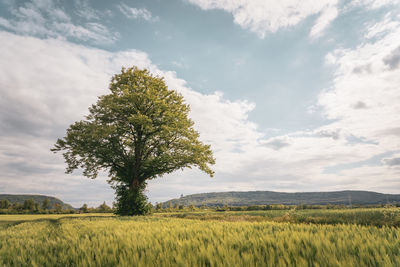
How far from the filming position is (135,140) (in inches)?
1000

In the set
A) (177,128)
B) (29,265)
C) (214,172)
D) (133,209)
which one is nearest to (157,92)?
(177,128)

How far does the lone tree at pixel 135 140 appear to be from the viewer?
23766mm

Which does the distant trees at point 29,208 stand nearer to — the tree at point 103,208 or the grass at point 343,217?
the tree at point 103,208

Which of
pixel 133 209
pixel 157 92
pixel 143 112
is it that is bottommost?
→ pixel 133 209

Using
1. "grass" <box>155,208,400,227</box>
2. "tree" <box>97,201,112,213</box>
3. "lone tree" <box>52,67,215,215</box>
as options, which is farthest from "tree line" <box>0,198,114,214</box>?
"grass" <box>155,208,400,227</box>

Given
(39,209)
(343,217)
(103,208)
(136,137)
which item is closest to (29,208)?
(39,209)

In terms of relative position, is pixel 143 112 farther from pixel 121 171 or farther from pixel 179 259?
pixel 179 259

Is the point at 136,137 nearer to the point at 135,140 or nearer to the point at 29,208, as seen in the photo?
the point at 135,140

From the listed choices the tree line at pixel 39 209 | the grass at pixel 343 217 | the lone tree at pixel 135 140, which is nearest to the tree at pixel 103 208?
the tree line at pixel 39 209

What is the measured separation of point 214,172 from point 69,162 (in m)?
17.2

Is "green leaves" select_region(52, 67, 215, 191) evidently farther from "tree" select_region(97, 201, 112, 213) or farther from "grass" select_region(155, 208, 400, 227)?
"tree" select_region(97, 201, 112, 213)

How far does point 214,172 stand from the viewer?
26312 mm

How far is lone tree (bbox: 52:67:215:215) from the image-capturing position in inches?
936

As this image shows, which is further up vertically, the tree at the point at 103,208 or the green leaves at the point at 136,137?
the green leaves at the point at 136,137
